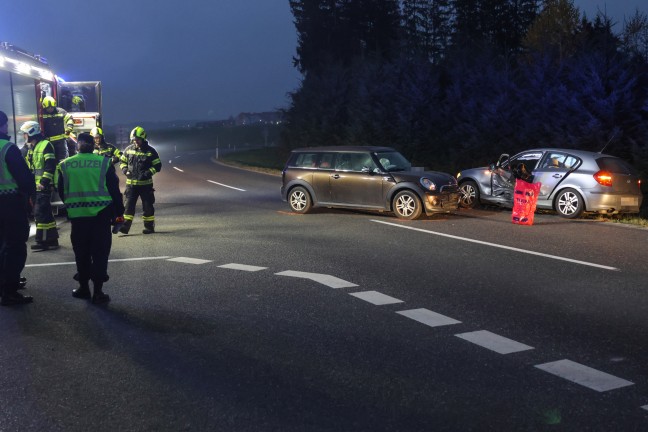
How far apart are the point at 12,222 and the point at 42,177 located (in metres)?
2.81

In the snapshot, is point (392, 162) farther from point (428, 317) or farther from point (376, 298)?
point (428, 317)

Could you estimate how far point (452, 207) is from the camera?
1478 cm

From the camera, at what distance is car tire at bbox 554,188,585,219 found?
14656mm

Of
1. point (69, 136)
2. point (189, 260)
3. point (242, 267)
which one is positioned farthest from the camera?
point (69, 136)

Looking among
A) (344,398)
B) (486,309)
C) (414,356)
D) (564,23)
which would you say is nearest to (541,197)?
(486,309)

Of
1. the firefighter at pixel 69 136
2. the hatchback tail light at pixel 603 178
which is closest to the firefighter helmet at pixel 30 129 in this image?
the firefighter at pixel 69 136

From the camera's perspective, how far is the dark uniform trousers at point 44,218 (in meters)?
11.2

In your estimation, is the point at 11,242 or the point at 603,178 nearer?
the point at 11,242

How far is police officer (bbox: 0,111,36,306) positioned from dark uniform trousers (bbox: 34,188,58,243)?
10.9ft

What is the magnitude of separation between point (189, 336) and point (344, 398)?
6.63 feet

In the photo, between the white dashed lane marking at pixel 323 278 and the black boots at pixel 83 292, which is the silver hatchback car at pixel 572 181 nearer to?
the white dashed lane marking at pixel 323 278

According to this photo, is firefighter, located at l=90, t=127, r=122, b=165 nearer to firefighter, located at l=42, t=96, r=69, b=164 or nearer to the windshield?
firefighter, located at l=42, t=96, r=69, b=164

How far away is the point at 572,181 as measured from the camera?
14742 mm

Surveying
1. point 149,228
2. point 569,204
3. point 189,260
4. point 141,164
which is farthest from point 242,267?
point 569,204
